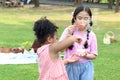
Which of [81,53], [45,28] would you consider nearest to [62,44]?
[45,28]

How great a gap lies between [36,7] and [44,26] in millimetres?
31380

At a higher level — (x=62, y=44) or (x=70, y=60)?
(x=62, y=44)

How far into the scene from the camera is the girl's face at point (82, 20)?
13.3 ft

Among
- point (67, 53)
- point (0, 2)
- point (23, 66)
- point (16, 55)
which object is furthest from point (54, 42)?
point (0, 2)

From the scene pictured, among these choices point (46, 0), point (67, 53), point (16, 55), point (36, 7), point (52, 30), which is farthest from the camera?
point (46, 0)

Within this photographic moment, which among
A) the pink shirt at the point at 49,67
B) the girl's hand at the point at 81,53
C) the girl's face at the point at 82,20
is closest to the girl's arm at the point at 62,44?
the pink shirt at the point at 49,67

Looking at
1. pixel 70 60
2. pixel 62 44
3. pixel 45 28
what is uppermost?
pixel 45 28

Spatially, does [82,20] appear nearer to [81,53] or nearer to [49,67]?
[81,53]

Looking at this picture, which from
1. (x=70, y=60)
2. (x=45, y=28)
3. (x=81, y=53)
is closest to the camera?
(x=45, y=28)

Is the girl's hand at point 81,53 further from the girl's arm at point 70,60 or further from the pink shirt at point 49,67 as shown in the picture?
the pink shirt at point 49,67

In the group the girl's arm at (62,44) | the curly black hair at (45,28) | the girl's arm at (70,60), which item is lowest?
the girl's arm at (70,60)

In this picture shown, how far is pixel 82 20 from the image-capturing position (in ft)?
13.4

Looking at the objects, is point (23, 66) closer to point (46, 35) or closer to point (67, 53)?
point (67, 53)

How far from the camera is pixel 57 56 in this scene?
359 cm
